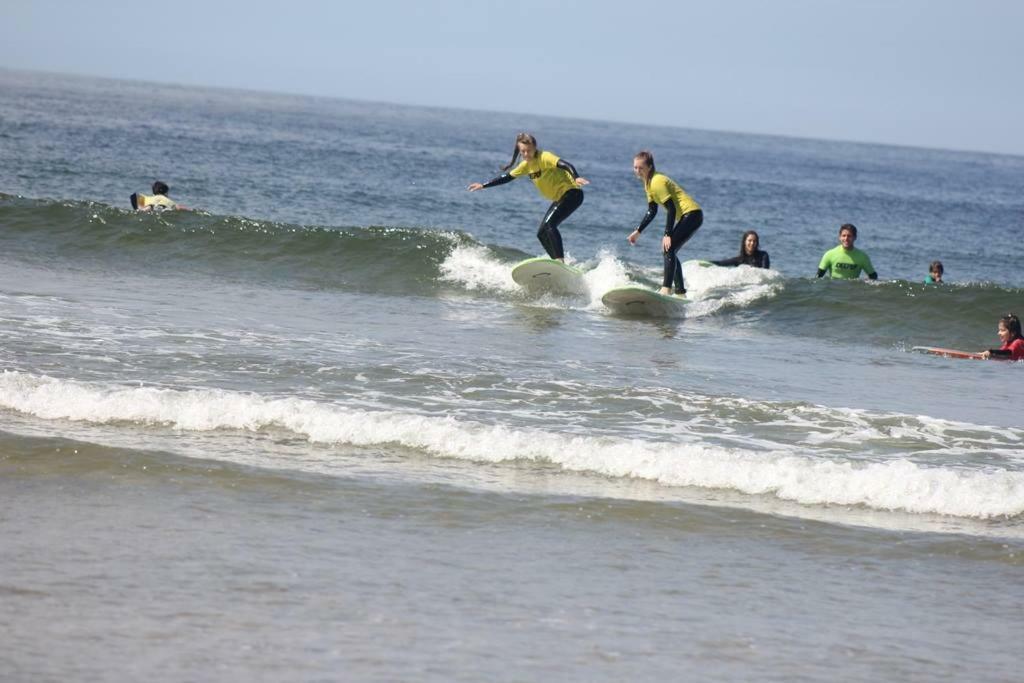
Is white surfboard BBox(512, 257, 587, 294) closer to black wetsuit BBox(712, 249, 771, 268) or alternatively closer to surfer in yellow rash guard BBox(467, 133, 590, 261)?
surfer in yellow rash guard BBox(467, 133, 590, 261)

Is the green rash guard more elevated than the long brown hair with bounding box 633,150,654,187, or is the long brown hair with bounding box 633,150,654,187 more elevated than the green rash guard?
the long brown hair with bounding box 633,150,654,187

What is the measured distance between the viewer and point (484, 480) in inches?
294

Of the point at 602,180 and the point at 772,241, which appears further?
the point at 602,180

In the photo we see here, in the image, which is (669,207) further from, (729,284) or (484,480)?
(484,480)

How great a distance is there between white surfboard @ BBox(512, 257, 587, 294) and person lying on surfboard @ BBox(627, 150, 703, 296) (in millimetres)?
1278

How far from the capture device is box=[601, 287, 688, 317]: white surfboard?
50.0ft

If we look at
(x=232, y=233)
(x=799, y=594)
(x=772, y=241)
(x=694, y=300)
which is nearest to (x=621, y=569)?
(x=799, y=594)

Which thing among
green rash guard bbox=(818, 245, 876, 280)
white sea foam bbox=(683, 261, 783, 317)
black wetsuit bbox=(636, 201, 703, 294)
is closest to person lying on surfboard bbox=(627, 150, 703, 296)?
black wetsuit bbox=(636, 201, 703, 294)

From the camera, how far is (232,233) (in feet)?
62.4

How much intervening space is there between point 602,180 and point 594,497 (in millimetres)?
41290

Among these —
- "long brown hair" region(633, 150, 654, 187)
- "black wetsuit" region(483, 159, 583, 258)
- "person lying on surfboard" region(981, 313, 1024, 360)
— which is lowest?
"person lying on surfboard" region(981, 313, 1024, 360)

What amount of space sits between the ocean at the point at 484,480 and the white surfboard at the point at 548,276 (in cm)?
21

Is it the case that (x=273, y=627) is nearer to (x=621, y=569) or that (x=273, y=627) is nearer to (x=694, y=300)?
(x=621, y=569)

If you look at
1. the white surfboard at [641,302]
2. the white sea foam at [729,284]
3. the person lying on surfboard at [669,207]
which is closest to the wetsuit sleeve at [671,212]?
the person lying on surfboard at [669,207]
